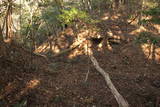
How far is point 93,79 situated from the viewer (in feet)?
38.2

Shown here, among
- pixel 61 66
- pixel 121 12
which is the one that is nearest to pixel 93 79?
pixel 61 66

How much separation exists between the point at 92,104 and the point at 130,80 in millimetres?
4279

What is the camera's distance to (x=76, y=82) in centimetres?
1114

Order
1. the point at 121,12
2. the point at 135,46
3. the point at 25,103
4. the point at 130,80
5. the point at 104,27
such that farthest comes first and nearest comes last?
the point at 121,12
the point at 104,27
the point at 135,46
the point at 130,80
the point at 25,103

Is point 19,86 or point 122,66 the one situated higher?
point 19,86

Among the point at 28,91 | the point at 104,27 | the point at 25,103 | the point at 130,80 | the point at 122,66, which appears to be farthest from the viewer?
the point at 104,27

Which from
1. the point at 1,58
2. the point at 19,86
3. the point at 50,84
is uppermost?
the point at 1,58

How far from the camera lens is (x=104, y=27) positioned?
1875cm

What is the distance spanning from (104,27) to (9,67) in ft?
41.3

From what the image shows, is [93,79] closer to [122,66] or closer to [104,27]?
[122,66]

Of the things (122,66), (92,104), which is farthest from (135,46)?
(92,104)

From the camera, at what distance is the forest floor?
325 inches

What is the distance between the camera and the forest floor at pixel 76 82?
8250 millimetres

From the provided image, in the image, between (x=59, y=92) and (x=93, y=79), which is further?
(x=93, y=79)
